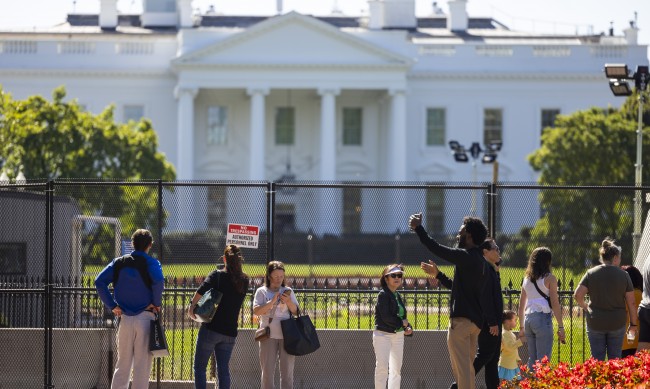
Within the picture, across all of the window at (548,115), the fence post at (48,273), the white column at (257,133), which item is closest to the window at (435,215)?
the fence post at (48,273)

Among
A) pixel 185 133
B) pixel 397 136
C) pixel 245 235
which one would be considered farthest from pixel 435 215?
pixel 185 133

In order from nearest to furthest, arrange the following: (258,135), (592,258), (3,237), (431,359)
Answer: (431,359)
(3,237)
(592,258)
(258,135)

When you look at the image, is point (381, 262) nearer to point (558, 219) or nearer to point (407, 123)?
point (558, 219)

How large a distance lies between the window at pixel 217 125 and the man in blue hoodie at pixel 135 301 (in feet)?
202

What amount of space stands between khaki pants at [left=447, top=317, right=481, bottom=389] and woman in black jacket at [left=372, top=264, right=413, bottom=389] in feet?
3.42

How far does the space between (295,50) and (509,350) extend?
195 feet

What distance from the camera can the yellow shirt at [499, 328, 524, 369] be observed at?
15492mm

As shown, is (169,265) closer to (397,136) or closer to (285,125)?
(397,136)

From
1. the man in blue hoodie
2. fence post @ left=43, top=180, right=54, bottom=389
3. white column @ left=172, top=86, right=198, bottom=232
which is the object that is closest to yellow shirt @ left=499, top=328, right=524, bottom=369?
the man in blue hoodie

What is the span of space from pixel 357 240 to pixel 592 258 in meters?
8.22

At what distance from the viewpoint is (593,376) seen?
464 inches

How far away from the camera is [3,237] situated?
18.1 metres

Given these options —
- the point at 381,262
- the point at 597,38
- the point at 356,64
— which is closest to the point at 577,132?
the point at 381,262

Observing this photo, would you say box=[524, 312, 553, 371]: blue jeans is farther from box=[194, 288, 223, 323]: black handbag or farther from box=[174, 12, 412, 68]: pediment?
box=[174, 12, 412, 68]: pediment
